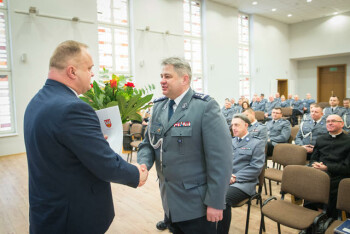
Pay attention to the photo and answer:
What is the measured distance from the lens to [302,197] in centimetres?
254

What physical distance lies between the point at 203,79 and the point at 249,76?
4072 millimetres

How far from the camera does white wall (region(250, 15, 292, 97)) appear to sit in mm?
15242

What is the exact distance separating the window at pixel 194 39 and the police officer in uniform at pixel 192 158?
34.6 ft

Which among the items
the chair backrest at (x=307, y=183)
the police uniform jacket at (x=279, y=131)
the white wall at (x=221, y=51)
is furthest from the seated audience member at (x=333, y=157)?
the white wall at (x=221, y=51)

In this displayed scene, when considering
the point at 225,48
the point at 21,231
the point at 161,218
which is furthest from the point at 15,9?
the point at 225,48

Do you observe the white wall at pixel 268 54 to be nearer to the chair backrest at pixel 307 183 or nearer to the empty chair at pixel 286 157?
the empty chair at pixel 286 157

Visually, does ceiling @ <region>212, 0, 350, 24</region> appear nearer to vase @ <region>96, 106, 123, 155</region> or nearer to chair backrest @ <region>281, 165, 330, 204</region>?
chair backrest @ <region>281, 165, 330, 204</region>

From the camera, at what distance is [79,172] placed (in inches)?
48.1

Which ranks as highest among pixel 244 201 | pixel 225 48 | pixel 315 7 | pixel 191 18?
pixel 315 7

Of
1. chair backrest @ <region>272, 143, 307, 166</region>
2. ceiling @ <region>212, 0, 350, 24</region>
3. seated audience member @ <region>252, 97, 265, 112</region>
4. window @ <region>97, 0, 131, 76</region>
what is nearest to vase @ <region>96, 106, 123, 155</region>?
chair backrest @ <region>272, 143, 307, 166</region>

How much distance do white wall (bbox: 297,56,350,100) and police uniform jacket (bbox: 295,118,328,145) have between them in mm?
13878

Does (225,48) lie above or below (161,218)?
above

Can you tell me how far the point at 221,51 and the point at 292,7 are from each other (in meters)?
4.83

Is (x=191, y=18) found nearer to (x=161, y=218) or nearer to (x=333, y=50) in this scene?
(x=333, y=50)
